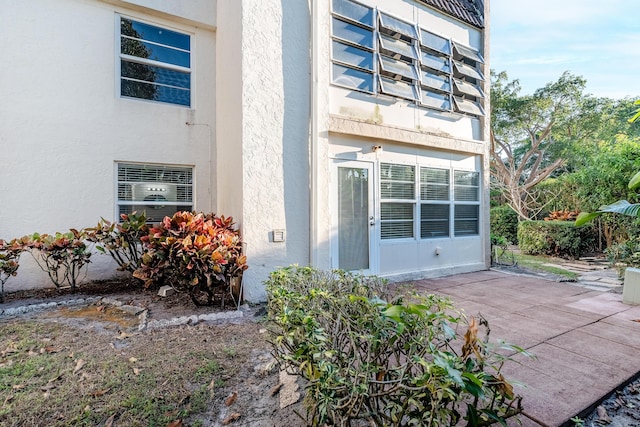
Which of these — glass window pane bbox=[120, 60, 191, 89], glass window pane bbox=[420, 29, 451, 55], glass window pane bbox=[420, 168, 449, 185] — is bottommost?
glass window pane bbox=[420, 168, 449, 185]

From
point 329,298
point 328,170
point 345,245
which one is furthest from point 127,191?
point 329,298

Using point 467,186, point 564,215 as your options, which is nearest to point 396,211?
point 467,186

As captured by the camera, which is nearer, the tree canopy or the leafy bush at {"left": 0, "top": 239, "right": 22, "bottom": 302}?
the leafy bush at {"left": 0, "top": 239, "right": 22, "bottom": 302}

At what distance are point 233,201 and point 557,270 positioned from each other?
834 cm

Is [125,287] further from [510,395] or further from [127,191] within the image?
[510,395]

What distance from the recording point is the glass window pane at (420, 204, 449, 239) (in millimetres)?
7223

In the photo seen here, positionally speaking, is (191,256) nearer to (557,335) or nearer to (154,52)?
(557,335)

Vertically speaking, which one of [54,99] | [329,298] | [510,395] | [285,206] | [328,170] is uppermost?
[54,99]

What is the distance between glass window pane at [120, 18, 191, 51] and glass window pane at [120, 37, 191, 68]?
11 cm

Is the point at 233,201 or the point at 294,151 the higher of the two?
the point at 294,151

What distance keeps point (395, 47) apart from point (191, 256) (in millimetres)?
5808

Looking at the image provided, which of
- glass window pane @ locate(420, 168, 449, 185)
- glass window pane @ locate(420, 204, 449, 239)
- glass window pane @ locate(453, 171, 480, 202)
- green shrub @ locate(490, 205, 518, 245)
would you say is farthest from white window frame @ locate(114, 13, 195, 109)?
green shrub @ locate(490, 205, 518, 245)

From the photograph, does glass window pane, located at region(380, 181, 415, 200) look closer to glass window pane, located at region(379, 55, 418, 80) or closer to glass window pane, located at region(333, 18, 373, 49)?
glass window pane, located at region(379, 55, 418, 80)

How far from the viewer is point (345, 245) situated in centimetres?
614
